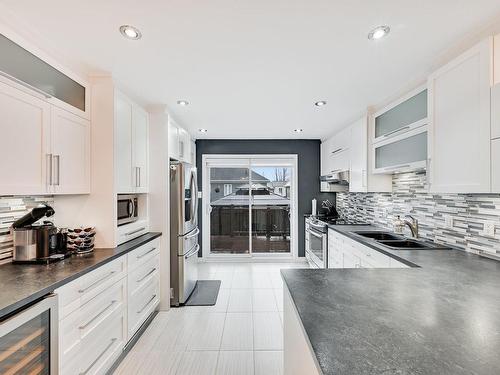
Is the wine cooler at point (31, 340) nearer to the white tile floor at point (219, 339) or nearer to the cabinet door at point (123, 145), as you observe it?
the white tile floor at point (219, 339)

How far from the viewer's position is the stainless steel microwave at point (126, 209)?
2586 millimetres

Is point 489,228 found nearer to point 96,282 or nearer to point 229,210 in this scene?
point 96,282

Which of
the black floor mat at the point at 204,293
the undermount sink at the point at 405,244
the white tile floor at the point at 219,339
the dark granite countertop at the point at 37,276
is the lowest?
the white tile floor at the point at 219,339

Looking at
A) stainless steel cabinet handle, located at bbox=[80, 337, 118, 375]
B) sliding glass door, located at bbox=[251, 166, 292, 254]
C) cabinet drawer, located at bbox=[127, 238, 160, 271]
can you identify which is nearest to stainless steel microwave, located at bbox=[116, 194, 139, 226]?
cabinet drawer, located at bbox=[127, 238, 160, 271]

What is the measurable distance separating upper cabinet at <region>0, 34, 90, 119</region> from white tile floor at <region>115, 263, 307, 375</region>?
2150mm

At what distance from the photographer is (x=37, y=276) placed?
4.99ft

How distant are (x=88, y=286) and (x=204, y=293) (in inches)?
80.6

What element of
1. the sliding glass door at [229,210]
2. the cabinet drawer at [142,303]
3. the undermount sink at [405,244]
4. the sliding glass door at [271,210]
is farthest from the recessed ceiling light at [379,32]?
the sliding glass door at [229,210]

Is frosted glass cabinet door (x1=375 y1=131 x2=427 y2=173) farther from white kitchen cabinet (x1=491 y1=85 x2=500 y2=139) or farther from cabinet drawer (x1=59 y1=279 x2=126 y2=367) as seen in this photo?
cabinet drawer (x1=59 y1=279 x2=126 y2=367)

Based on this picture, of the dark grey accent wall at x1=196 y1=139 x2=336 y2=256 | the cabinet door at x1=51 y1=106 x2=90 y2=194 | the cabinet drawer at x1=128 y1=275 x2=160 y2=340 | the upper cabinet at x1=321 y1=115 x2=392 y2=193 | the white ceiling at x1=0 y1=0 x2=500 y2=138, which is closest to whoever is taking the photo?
the white ceiling at x1=0 y1=0 x2=500 y2=138

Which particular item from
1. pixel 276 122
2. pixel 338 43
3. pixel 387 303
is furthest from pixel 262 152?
pixel 387 303

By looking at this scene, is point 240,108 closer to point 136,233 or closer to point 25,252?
point 136,233

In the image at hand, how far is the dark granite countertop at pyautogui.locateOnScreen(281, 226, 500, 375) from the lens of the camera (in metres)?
0.74

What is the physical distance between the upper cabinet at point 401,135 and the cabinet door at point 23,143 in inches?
113
